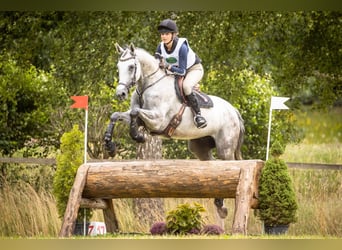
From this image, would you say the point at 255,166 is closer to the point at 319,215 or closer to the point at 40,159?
the point at 319,215

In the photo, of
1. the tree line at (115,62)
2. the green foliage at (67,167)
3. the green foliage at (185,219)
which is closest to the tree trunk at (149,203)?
the tree line at (115,62)

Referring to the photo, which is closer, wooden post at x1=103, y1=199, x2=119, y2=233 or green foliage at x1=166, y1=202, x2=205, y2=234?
green foliage at x1=166, y1=202, x2=205, y2=234

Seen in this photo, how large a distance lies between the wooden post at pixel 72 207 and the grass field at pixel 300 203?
1.35 ft

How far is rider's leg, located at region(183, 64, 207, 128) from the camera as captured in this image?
915 centimetres

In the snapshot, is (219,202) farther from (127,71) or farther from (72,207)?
(127,71)

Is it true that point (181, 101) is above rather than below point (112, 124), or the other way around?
above

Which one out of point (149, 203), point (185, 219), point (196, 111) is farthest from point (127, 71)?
point (149, 203)

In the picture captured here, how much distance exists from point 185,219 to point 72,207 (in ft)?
3.26

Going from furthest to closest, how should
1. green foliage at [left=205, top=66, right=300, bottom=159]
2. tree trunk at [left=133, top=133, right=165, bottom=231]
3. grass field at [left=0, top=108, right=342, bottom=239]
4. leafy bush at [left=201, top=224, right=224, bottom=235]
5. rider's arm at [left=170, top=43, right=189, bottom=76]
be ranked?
1. green foliage at [left=205, top=66, right=300, bottom=159]
2. tree trunk at [left=133, top=133, right=165, bottom=231]
3. grass field at [left=0, top=108, right=342, bottom=239]
4. leafy bush at [left=201, top=224, right=224, bottom=235]
5. rider's arm at [left=170, top=43, right=189, bottom=76]

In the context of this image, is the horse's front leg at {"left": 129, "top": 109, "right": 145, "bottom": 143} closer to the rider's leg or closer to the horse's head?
the horse's head

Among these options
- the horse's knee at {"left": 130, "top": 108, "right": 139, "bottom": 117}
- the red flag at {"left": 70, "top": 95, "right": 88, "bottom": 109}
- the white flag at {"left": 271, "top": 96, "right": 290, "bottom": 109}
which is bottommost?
the horse's knee at {"left": 130, "top": 108, "right": 139, "bottom": 117}

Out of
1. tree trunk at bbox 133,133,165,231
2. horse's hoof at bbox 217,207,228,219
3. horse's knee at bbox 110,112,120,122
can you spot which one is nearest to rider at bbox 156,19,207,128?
horse's knee at bbox 110,112,120,122

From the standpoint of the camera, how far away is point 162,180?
9039mm

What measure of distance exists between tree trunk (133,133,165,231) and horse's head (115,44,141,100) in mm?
841
